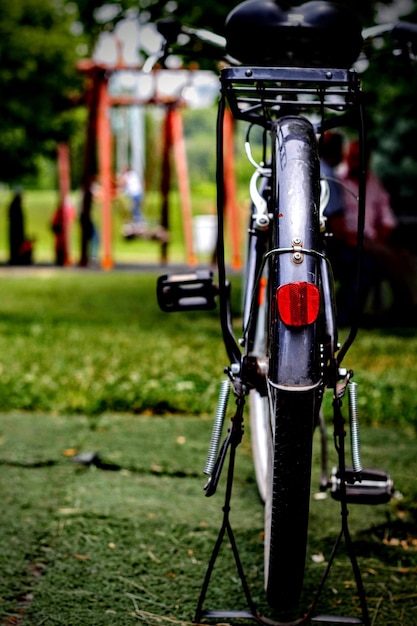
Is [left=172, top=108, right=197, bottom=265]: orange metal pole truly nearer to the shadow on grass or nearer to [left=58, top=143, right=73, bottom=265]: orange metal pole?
[left=58, top=143, right=73, bottom=265]: orange metal pole

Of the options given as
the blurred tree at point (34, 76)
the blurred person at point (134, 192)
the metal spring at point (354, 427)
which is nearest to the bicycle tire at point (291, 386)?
the metal spring at point (354, 427)

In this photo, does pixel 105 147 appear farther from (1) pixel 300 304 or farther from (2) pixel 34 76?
(1) pixel 300 304

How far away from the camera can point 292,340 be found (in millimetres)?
1809

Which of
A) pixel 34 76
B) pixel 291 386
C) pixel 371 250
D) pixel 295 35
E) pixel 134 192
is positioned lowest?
pixel 371 250

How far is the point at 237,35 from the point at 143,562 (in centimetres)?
148

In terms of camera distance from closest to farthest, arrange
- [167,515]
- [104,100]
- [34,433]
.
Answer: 1. [167,515]
2. [34,433]
3. [104,100]

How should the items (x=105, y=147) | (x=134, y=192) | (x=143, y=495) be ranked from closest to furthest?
(x=143, y=495) → (x=105, y=147) → (x=134, y=192)

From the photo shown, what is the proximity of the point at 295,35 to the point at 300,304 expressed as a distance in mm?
823

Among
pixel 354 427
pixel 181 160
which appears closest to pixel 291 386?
pixel 354 427

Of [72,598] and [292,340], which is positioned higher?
[292,340]

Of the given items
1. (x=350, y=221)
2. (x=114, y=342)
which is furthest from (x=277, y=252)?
(x=350, y=221)

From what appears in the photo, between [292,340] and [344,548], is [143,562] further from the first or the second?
[292,340]

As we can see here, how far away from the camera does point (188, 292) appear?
242 cm

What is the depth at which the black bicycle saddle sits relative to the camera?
2258 millimetres
